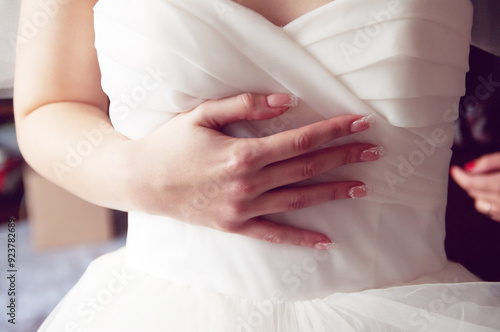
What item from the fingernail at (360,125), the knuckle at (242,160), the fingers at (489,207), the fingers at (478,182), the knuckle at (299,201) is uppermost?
the fingernail at (360,125)

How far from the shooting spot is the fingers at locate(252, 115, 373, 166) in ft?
1.36

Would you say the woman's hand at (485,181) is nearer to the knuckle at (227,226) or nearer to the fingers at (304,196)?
the fingers at (304,196)

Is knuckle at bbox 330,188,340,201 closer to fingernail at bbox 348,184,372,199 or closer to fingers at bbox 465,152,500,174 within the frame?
fingernail at bbox 348,184,372,199

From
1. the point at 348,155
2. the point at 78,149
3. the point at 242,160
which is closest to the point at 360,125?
the point at 348,155

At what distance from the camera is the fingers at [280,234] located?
0.45 metres

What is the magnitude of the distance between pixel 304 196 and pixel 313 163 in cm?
4

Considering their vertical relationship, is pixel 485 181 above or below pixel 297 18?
below

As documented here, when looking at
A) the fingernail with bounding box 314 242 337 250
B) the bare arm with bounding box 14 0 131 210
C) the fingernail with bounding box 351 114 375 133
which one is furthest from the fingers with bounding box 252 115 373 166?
the bare arm with bounding box 14 0 131 210

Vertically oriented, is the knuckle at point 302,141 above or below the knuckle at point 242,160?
above

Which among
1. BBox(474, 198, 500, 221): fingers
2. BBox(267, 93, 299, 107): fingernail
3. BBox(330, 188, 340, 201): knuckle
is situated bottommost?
BBox(330, 188, 340, 201): knuckle

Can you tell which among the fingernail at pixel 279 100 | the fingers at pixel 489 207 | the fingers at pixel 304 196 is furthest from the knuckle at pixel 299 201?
the fingers at pixel 489 207

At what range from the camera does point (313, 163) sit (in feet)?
1.42

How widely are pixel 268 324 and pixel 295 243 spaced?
99 millimetres

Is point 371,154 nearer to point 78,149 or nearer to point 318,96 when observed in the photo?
point 318,96
